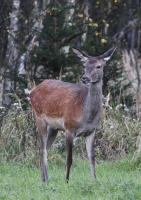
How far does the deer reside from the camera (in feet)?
34.4

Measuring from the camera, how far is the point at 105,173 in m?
11.0

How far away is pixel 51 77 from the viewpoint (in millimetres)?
16844

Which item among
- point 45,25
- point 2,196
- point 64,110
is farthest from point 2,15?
point 2,196

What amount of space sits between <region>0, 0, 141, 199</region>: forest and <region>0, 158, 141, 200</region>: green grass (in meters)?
0.10

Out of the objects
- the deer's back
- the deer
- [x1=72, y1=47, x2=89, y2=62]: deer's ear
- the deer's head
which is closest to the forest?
the deer

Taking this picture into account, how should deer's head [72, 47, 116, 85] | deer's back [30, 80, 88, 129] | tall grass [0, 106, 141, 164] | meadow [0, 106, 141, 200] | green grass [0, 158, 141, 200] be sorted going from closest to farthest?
green grass [0, 158, 141, 200] → meadow [0, 106, 141, 200] → deer's head [72, 47, 116, 85] → deer's back [30, 80, 88, 129] → tall grass [0, 106, 141, 164]

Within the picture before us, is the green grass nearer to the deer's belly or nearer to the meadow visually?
the meadow

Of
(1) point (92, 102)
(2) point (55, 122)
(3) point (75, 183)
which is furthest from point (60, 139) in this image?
(3) point (75, 183)

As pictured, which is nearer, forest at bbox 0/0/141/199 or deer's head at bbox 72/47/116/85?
deer's head at bbox 72/47/116/85

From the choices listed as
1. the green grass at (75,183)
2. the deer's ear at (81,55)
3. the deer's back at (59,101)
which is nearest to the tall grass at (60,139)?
the green grass at (75,183)

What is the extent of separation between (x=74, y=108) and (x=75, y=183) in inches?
68.0

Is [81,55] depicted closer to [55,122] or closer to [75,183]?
[55,122]

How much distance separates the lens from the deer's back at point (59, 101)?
10570mm

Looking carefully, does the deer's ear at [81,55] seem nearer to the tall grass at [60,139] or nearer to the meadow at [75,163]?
the meadow at [75,163]
